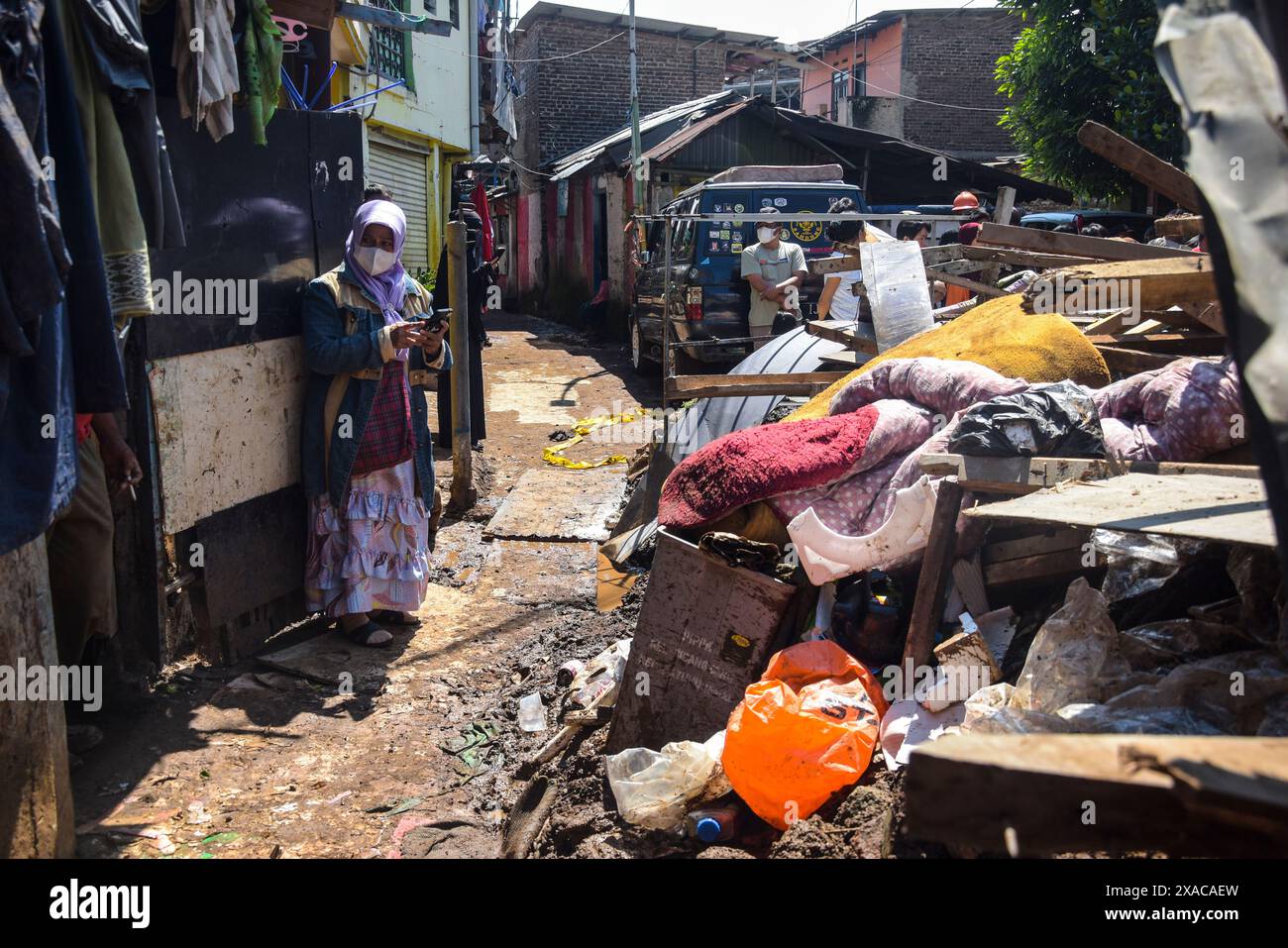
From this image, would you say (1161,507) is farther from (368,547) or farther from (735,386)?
(368,547)

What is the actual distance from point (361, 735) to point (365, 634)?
2.71 ft

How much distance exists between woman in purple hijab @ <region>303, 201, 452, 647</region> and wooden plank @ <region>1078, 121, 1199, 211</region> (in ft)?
9.66

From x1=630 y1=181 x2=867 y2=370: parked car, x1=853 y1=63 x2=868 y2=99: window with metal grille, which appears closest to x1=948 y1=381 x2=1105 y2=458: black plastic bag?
x1=630 y1=181 x2=867 y2=370: parked car

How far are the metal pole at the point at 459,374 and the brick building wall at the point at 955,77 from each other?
78.5 ft

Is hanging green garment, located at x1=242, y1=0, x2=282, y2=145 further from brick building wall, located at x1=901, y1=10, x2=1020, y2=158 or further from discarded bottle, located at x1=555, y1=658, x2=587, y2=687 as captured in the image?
brick building wall, located at x1=901, y1=10, x2=1020, y2=158

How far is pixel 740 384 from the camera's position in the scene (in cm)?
527

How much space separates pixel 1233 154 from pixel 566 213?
24.4m

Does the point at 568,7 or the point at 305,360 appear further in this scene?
the point at 568,7

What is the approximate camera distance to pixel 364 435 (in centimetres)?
457

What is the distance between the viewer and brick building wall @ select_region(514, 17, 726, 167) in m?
26.9

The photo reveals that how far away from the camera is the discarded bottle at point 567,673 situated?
4297 millimetres

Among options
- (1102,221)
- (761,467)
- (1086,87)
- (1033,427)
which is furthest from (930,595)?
(1086,87)

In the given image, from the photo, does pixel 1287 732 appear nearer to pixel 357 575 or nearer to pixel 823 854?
pixel 823 854
